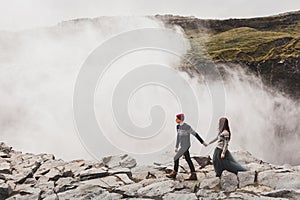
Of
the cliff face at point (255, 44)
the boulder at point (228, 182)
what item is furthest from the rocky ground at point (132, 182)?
the cliff face at point (255, 44)

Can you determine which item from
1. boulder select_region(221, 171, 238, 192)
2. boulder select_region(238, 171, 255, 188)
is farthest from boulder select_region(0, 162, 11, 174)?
boulder select_region(238, 171, 255, 188)

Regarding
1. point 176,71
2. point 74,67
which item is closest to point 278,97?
point 176,71

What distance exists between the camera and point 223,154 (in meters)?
10.2

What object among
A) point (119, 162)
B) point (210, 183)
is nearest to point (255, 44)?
point (119, 162)

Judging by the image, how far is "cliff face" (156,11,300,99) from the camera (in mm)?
47188

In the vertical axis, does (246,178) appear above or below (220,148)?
below

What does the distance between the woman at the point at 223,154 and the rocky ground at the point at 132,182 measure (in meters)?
0.23

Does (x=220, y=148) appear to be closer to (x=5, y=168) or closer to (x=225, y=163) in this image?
(x=225, y=163)

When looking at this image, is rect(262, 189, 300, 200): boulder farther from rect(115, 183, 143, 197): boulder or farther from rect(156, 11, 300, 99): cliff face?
rect(156, 11, 300, 99): cliff face

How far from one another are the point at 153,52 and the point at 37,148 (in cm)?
2272

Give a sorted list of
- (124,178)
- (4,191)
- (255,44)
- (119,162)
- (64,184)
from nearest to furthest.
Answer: (4,191) → (64,184) → (124,178) → (119,162) → (255,44)

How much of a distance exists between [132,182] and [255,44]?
45.0 meters

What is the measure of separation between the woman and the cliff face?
3900cm

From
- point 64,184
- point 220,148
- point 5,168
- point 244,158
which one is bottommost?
point 64,184
